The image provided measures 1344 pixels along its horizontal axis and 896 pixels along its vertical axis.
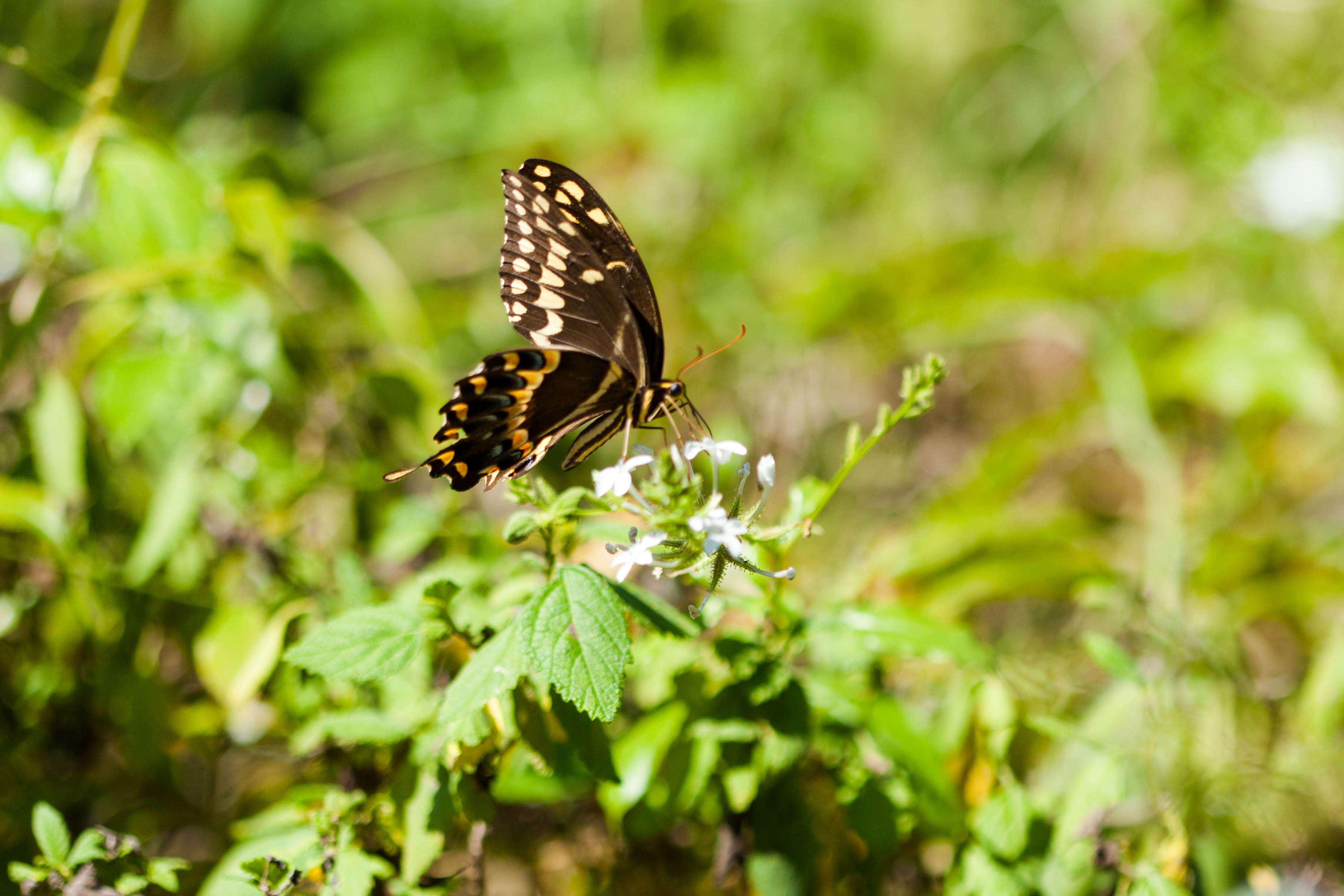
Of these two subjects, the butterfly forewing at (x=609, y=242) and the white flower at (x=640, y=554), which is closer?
the white flower at (x=640, y=554)

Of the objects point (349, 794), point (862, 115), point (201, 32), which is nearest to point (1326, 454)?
point (862, 115)

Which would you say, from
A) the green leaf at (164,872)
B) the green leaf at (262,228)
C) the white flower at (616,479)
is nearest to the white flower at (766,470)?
the white flower at (616,479)

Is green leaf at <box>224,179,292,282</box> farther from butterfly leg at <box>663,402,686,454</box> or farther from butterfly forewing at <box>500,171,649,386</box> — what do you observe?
butterfly leg at <box>663,402,686,454</box>

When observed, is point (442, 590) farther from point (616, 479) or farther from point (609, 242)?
point (609, 242)

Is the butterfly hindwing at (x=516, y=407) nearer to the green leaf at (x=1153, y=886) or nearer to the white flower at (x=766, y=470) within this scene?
the white flower at (x=766, y=470)

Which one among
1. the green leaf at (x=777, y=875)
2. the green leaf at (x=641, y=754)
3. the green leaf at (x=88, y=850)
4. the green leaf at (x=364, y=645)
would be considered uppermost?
the green leaf at (x=364, y=645)

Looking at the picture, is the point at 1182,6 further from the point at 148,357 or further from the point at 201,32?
the point at 201,32

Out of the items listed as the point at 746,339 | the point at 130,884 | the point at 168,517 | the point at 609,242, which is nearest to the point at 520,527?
the point at 609,242
